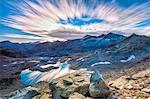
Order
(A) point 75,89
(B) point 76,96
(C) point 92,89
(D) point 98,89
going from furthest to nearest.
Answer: (A) point 75,89
(B) point 76,96
(C) point 92,89
(D) point 98,89

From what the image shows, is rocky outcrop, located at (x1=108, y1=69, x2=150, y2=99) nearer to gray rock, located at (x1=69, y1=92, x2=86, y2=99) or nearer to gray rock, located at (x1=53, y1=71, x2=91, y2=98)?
gray rock, located at (x1=53, y1=71, x2=91, y2=98)

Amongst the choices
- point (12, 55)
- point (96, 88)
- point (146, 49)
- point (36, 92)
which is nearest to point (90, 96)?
point (96, 88)

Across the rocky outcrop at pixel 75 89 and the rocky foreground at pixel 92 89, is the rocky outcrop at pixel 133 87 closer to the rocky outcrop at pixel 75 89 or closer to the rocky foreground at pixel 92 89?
the rocky foreground at pixel 92 89

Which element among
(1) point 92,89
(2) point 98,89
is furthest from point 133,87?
(1) point 92,89

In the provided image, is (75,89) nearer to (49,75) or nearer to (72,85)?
(72,85)

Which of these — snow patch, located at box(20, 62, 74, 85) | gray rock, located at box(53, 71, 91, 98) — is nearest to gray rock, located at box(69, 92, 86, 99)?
gray rock, located at box(53, 71, 91, 98)

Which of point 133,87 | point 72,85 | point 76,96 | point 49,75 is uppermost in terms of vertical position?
point 72,85

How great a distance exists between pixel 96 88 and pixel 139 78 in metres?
6.74

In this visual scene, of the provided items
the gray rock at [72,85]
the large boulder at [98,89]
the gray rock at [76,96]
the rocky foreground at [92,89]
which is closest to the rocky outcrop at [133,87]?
the rocky foreground at [92,89]

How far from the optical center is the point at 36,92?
2353cm

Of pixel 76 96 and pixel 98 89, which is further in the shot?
pixel 76 96

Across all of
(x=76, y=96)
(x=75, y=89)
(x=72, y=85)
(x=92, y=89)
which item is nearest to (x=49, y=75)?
(x=72, y=85)

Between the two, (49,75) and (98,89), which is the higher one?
Answer: (98,89)

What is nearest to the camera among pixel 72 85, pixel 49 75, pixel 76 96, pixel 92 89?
pixel 92 89
